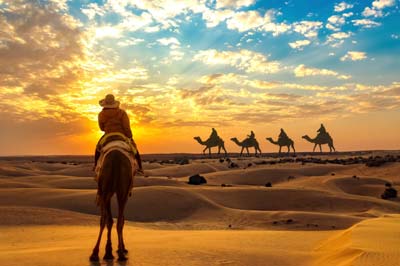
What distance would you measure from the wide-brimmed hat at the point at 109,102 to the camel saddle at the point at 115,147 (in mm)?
636

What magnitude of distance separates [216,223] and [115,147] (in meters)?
9.17

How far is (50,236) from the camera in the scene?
10672mm

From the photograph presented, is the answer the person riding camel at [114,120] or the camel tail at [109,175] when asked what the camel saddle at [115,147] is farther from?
the person riding camel at [114,120]

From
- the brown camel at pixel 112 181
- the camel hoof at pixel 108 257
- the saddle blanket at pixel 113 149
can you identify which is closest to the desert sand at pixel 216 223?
the camel hoof at pixel 108 257

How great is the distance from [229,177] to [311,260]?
25764mm

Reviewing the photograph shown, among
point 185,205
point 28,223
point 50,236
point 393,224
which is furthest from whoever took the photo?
point 185,205

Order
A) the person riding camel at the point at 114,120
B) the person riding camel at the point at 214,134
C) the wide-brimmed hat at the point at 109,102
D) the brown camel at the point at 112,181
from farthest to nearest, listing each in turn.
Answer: the person riding camel at the point at 214,134
the wide-brimmed hat at the point at 109,102
the person riding camel at the point at 114,120
the brown camel at the point at 112,181

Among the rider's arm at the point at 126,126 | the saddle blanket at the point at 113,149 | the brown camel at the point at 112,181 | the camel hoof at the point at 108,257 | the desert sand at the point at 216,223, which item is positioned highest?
the rider's arm at the point at 126,126

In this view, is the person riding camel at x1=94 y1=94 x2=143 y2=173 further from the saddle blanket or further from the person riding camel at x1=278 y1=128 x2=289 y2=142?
the person riding camel at x1=278 y1=128 x2=289 y2=142

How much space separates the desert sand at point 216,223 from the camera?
6773mm

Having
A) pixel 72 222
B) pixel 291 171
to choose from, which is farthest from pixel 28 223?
pixel 291 171

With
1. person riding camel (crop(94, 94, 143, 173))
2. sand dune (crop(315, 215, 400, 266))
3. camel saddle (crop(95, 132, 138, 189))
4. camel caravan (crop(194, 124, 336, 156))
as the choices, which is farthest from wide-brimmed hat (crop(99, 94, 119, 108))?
camel caravan (crop(194, 124, 336, 156))

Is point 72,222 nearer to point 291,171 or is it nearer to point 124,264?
point 124,264

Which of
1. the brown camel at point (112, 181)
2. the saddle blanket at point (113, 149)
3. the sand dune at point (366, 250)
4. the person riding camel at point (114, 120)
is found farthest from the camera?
the person riding camel at point (114, 120)
